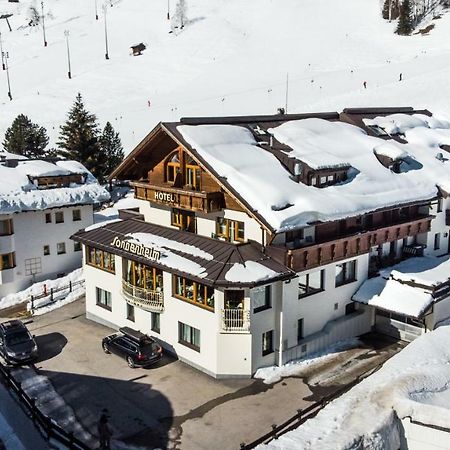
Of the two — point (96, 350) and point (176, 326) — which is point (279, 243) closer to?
point (176, 326)

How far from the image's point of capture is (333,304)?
31.6 meters

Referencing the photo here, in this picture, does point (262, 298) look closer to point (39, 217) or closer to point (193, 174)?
point (193, 174)

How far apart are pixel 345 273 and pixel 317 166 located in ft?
20.1

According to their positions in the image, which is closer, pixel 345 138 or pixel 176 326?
pixel 176 326

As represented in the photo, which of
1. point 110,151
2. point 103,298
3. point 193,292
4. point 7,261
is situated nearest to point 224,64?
point 110,151

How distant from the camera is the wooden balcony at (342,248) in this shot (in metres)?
28.0

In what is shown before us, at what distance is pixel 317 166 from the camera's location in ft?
102

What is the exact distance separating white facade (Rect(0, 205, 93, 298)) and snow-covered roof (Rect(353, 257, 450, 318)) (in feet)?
74.7

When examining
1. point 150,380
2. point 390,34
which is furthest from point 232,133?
point 390,34

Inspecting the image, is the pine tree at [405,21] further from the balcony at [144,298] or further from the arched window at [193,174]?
the balcony at [144,298]

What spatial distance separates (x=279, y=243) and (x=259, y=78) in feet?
296

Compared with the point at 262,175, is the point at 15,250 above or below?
below

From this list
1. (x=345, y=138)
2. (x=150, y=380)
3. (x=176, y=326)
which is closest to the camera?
(x=150, y=380)

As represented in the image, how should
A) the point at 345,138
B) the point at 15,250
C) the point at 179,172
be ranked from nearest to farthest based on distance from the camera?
the point at 179,172
the point at 345,138
the point at 15,250
